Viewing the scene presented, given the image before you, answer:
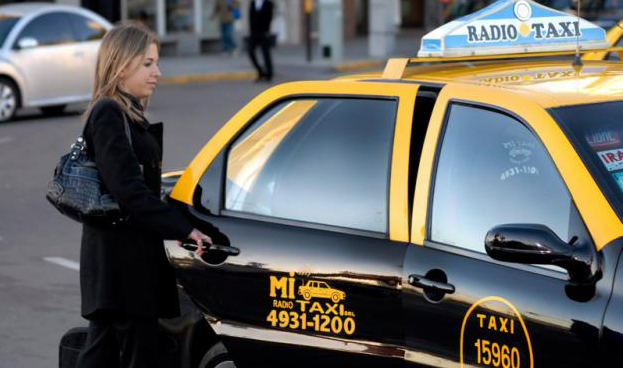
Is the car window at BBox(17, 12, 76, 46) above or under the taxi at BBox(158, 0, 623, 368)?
under

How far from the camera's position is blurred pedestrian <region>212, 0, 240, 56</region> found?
30.6m

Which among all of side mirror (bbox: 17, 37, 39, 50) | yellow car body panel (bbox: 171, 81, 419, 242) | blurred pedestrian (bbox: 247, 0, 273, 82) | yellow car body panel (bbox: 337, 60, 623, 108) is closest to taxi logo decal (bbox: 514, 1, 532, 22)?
yellow car body panel (bbox: 337, 60, 623, 108)

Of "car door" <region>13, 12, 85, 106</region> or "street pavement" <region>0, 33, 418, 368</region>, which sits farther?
"car door" <region>13, 12, 85, 106</region>

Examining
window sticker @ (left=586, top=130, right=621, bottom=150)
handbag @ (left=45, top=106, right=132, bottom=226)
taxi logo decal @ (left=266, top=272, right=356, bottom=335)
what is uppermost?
window sticker @ (left=586, top=130, right=621, bottom=150)

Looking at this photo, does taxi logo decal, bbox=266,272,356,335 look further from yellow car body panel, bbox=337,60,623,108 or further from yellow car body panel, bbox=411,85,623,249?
yellow car body panel, bbox=337,60,623,108

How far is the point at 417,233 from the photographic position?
4.63 m

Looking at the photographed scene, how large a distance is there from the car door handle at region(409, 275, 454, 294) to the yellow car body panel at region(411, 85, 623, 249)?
0.43 ft

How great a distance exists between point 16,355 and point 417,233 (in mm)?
3641

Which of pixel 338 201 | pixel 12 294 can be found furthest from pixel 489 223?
pixel 12 294

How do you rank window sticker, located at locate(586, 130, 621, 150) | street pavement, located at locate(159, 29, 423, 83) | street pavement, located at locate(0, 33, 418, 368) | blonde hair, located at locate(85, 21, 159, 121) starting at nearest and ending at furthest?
window sticker, located at locate(586, 130, 621, 150)
blonde hair, located at locate(85, 21, 159, 121)
street pavement, located at locate(0, 33, 418, 368)
street pavement, located at locate(159, 29, 423, 83)

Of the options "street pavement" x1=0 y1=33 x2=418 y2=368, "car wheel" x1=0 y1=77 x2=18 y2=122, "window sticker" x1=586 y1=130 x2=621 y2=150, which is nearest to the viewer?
"window sticker" x1=586 y1=130 x2=621 y2=150

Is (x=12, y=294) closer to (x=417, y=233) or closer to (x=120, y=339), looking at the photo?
(x=120, y=339)

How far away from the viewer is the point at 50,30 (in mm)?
19531

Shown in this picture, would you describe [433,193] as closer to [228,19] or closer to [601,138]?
[601,138]
